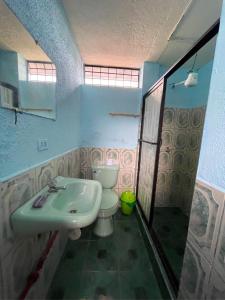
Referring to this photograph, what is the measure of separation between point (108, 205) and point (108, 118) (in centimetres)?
123

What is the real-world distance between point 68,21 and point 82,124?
1.15 m

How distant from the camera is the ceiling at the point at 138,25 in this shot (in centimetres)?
108

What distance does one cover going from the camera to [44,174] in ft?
3.22

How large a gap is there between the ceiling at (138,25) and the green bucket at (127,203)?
6.49 ft

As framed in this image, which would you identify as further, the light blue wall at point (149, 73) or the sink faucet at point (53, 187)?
the light blue wall at point (149, 73)

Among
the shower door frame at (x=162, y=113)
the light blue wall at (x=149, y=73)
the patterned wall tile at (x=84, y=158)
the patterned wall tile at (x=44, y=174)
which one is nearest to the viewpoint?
the shower door frame at (x=162, y=113)

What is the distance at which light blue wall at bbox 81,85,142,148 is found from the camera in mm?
2045

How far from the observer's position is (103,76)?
2.19 meters

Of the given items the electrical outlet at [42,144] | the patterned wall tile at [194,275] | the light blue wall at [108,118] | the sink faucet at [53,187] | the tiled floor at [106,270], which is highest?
the light blue wall at [108,118]

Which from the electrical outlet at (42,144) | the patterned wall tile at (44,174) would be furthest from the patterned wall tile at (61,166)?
the electrical outlet at (42,144)

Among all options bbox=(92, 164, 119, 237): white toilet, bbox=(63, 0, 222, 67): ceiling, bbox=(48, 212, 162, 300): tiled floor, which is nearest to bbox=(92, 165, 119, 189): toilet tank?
bbox=(92, 164, 119, 237): white toilet

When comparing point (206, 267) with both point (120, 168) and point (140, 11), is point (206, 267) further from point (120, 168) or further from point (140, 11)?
point (140, 11)

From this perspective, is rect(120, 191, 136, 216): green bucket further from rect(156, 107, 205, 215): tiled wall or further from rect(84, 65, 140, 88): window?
rect(84, 65, 140, 88): window

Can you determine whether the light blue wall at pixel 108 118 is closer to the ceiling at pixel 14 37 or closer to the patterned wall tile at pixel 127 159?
the patterned wall tile at pixel 127 159
